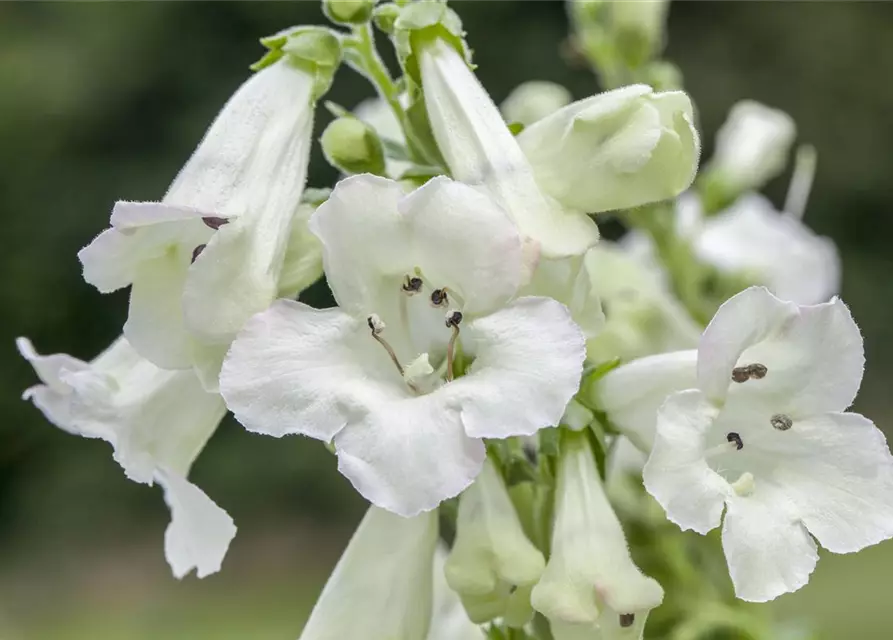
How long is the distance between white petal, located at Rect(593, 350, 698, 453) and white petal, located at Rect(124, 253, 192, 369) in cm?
20

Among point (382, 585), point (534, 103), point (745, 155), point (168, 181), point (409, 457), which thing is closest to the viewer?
point (409, 457)

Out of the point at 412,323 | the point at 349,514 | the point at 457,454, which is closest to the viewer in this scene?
the point at 457,454

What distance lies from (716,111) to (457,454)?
399 cm

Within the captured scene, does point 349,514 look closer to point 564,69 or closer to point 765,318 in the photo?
point 564,69

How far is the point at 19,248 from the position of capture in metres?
4.04

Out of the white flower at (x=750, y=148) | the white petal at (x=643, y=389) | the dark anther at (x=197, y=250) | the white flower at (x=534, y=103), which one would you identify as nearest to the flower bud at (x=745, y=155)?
the white flower at (x=750, y=148)

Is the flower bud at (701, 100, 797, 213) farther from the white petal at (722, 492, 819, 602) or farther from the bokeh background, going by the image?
the bokeh background

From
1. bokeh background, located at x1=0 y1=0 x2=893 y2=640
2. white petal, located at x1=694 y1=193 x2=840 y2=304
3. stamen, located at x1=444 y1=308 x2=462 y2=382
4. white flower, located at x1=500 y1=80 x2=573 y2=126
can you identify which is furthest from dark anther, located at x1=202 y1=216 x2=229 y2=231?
bokeh background, located at x1=0 y1=0 x2=893 y2=640

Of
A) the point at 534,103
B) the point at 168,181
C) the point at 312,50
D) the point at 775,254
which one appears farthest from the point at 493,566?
the point at 168,181

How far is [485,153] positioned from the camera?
484mm

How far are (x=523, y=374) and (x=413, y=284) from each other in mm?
85

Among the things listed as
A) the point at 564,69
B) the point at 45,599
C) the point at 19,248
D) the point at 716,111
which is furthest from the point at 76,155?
the point at 716,111

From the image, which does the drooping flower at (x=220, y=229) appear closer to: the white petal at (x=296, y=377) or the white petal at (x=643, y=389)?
the white petal at (x=296, y=377)

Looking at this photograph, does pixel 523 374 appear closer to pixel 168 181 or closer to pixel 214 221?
pixel 214 221
